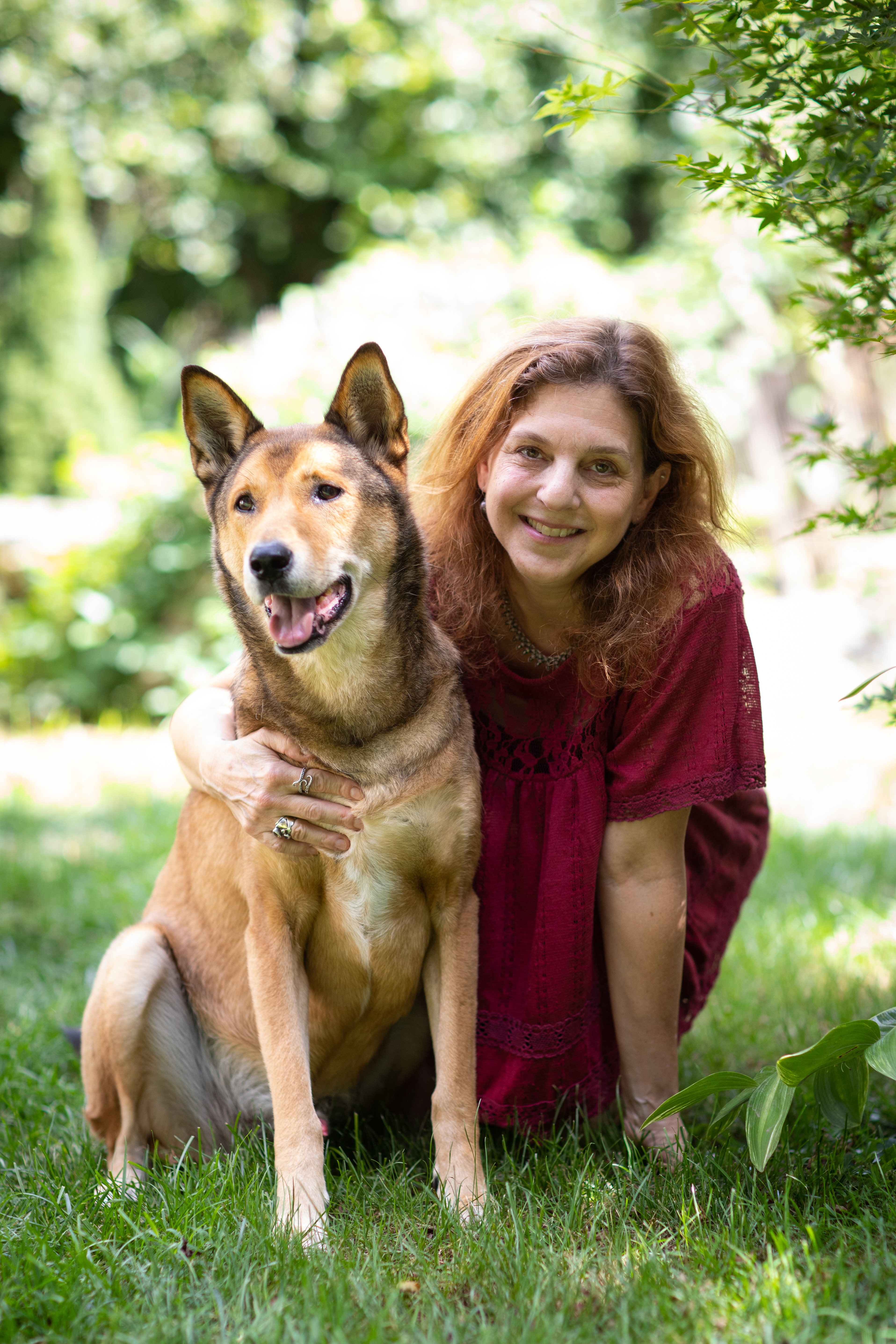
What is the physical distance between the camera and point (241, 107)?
1281 cm

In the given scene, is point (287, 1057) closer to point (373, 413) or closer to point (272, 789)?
point (272, 789)

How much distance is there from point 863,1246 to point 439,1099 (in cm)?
92

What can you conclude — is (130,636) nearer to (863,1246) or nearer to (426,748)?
(426,748)

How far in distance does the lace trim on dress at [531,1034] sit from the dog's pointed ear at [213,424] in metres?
1.57

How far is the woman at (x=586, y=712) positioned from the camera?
2.60 m

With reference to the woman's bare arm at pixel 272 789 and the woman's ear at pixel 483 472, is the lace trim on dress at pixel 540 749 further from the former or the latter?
the woman's ear at pixel 483 472

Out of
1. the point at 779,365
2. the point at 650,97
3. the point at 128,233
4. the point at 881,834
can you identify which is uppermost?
the point at 128,233

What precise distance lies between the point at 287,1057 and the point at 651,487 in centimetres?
166

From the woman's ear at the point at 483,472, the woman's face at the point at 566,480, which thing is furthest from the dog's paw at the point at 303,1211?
the woman's ear at the point at 483,472

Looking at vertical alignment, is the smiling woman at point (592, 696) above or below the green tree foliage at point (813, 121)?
below

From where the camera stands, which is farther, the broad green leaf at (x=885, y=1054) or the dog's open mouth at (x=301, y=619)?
the dog's open mouth at (x=301, y=619)

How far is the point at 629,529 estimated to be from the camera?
282 centimetres

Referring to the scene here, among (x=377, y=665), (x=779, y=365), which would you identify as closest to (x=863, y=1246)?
(x=377, y=665)

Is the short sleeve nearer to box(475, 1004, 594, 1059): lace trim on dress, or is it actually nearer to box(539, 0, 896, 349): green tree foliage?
box(475, 1004, 594, 1059): lace trim on dress
